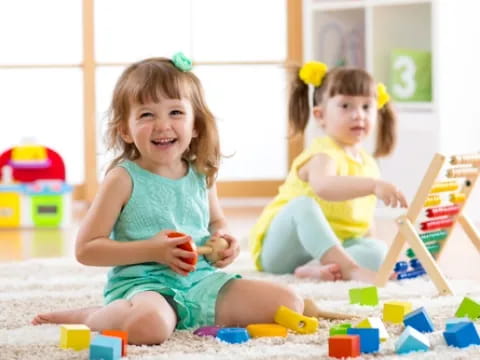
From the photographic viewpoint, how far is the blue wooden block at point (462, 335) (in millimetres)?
1440

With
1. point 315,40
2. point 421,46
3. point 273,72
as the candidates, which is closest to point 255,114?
point 273,72

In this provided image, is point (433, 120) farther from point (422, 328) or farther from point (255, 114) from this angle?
point (422, 328)

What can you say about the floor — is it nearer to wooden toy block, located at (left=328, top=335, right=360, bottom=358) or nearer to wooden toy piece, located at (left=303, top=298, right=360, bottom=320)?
wooden toy piece, located at (left=303, top=298, right=360, bottom=320)

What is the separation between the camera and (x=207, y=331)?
1.57m

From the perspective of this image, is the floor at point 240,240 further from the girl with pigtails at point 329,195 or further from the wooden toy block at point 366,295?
the wooden toy block at point 366,295

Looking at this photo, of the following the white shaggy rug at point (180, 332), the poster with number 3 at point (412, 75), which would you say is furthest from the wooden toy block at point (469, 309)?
the poster with number 3 at point (412, 75)

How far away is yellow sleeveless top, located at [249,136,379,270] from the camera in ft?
7.59

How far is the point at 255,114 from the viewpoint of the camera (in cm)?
407

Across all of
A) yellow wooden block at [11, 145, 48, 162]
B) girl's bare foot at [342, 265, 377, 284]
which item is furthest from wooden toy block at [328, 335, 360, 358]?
yellow wooden block at [11, 145, 48, 162]

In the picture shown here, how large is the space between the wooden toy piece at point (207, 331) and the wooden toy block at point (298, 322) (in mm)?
110

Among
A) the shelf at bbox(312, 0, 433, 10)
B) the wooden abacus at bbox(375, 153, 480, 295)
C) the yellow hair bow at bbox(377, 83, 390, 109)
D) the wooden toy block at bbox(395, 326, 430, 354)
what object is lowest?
the wooden toy block at bbox(395, 326, 430, 354)

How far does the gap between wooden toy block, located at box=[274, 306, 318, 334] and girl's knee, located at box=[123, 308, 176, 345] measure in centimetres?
21

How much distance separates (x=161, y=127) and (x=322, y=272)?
2.15 feet

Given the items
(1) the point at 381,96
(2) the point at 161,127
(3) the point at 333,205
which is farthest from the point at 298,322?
(1) the point at 381,96
